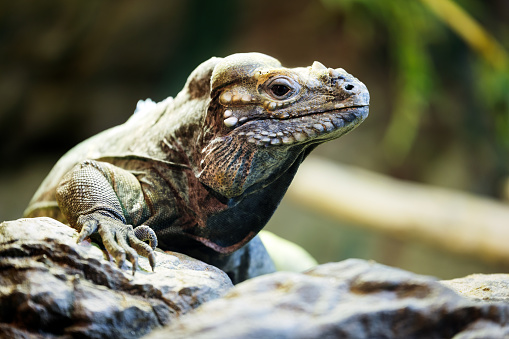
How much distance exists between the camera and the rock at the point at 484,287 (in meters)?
2.79

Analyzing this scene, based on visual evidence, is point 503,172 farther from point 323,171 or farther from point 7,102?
point 7,102

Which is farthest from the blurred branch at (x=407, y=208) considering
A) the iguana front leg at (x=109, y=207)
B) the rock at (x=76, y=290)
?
the rock at (x=76, y=290)

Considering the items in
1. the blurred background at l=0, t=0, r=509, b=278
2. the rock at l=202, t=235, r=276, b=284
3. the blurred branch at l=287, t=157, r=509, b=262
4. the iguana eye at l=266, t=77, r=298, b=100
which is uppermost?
the blurred background at l=0, t=0, r=509, b=278

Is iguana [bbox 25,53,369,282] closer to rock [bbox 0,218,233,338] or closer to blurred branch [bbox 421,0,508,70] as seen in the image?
rock [bbox 0,218,233,338]

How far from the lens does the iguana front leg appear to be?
249 centimetres

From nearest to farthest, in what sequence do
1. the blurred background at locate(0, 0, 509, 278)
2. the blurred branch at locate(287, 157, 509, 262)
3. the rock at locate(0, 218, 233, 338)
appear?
the rock at locate(0, 218, 233, 338) < the blurred branch at locate(287, 157, 509, 262) < the blurred background at locate(0, 0, 509, 278)

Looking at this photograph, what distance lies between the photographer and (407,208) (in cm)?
848

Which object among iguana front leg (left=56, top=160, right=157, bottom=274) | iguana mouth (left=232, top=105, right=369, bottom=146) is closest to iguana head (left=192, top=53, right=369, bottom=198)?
iguana mouth (left=232, top=105, right=369, bottom=146)

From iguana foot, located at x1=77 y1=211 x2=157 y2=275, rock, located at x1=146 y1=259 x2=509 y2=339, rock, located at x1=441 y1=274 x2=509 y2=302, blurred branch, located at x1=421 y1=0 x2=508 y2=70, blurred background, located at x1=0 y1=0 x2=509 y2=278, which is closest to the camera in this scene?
rock, located at x1=146 y1=259 x2=509 y2=339

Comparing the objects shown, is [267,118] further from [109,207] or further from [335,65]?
[335,65]

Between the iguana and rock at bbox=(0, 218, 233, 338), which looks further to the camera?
the iguana

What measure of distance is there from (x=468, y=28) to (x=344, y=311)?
7.43 m

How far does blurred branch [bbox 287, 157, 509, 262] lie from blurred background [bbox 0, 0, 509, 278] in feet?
0.14

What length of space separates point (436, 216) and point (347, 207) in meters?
1.46
